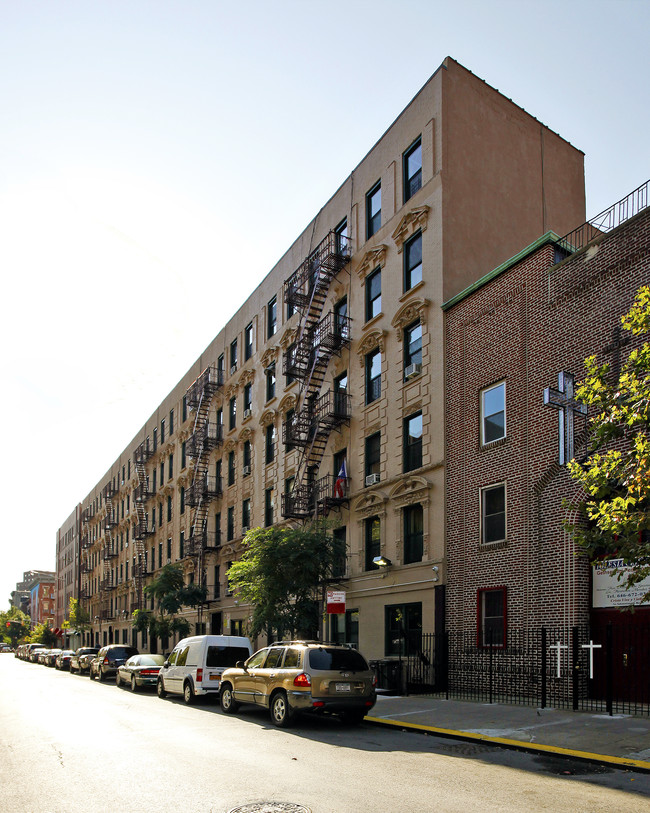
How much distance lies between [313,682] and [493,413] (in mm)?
9236

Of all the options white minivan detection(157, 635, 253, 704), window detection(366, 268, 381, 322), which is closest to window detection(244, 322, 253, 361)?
window detection(366, 268, 381, 322)

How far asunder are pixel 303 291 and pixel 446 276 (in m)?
9.67

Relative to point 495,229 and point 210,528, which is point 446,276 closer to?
point 495,229

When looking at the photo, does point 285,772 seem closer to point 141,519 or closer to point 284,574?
point 284,574

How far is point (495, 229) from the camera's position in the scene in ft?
83.0

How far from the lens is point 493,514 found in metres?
20.4

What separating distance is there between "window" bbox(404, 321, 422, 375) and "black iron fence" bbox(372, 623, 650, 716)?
842 centimetres

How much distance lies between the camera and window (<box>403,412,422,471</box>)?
23859 mm

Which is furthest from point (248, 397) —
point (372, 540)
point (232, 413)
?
point (372, 540)

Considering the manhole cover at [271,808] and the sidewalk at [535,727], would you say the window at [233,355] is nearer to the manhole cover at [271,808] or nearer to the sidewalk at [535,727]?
the sidewalk at [535,727]

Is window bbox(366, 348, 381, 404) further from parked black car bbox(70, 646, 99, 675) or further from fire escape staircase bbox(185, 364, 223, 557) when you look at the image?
parked black car bbox(70, 646, 99, 675)

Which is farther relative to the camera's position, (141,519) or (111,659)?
(141,519)

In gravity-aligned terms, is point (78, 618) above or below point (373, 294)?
below

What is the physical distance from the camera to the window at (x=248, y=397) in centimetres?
3862
